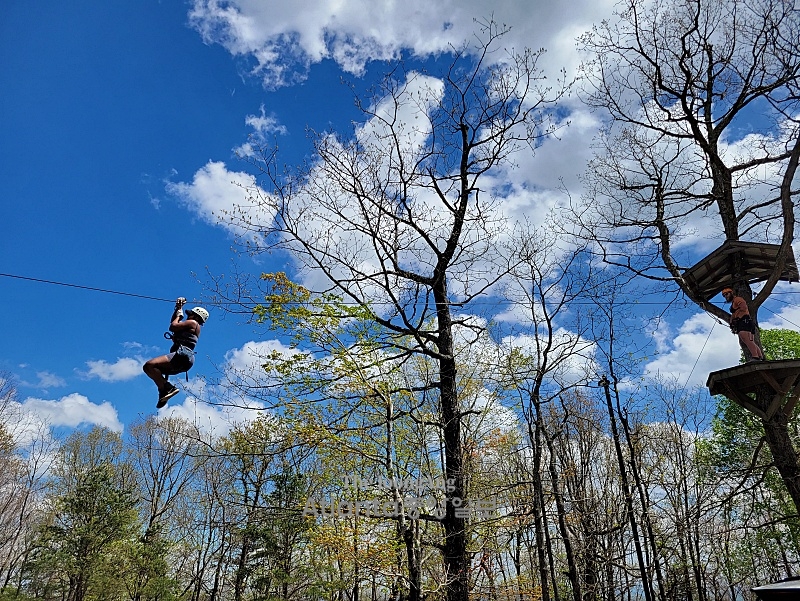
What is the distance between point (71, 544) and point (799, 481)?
68.3 feet

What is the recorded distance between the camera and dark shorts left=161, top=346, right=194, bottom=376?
13.9 feet

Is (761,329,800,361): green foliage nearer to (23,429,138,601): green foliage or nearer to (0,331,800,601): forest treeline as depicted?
(0,331,800,601): forest treeline

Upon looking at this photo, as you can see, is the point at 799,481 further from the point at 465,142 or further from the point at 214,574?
the point at 214,574

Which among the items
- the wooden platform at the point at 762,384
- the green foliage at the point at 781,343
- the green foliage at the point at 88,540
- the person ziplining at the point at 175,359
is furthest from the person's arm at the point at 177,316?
the green foliage at the point at 88,540

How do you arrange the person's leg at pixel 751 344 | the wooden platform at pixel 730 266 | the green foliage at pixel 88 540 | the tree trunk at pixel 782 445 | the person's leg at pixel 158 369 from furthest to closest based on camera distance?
1. the green foliage at pixel 88 540
2. the wooden platform at pixel 730 266
3. the person's leg at pixel 751 344
4. the tree trunk at pixel 782 445
5. the person's leg at pixel 158 369

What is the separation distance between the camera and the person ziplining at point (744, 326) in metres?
5.35

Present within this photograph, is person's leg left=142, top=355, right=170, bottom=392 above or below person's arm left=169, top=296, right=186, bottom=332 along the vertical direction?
below

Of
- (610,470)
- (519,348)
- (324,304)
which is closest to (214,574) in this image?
(610,470)

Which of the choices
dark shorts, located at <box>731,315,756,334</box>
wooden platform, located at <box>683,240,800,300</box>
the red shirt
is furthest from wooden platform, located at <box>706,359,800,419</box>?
wooden platform, located at <box>683,240,800,300</box>

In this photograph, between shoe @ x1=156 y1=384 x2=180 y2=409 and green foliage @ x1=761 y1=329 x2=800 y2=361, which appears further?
green foliage @ x1=761 y1=329 x2=800 y2=361

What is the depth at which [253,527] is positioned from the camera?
17.2 metres

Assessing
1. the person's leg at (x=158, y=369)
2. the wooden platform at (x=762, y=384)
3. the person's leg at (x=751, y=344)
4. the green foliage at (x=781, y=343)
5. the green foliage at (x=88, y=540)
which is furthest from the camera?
the green foliage at (x=88, y=540)

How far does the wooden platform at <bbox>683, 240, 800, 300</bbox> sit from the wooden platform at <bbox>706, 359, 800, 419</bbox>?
1.20m

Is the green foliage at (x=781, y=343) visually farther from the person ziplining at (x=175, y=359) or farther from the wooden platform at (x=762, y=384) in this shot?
the person ziplining at (x=175, y=359)
